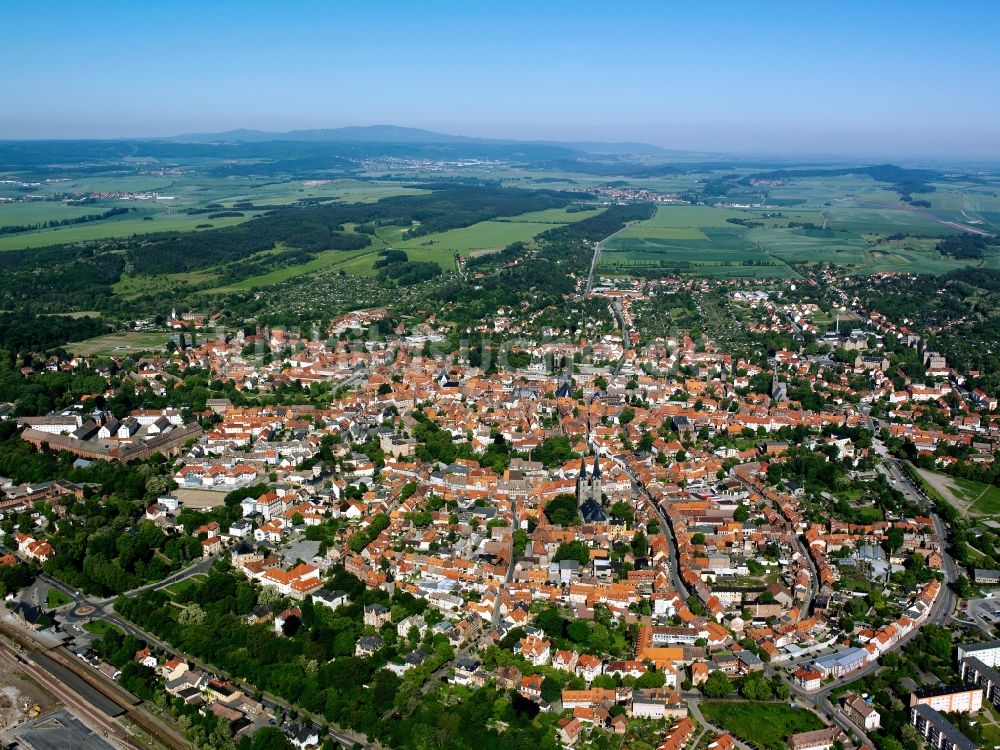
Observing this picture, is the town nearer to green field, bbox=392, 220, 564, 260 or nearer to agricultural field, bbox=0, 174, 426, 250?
green field, bbox=392, 220, 564, 260

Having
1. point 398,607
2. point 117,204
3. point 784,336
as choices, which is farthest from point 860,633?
point 117,204

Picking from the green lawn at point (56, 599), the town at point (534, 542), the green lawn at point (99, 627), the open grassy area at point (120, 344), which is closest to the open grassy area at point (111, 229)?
the open grassy area at point (120, 344)

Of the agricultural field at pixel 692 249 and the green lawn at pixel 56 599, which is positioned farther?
the agricultural field at pixel 692 249

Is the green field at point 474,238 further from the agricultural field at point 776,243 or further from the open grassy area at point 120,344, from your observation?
the open grassy area at point 120,344

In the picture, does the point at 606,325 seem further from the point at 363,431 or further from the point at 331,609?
the point at 331,609

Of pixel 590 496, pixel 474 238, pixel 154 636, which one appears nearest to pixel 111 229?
pixel 474 238

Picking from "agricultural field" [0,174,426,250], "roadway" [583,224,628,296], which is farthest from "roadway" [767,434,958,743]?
"agricultural field" [0,174,426,250]
